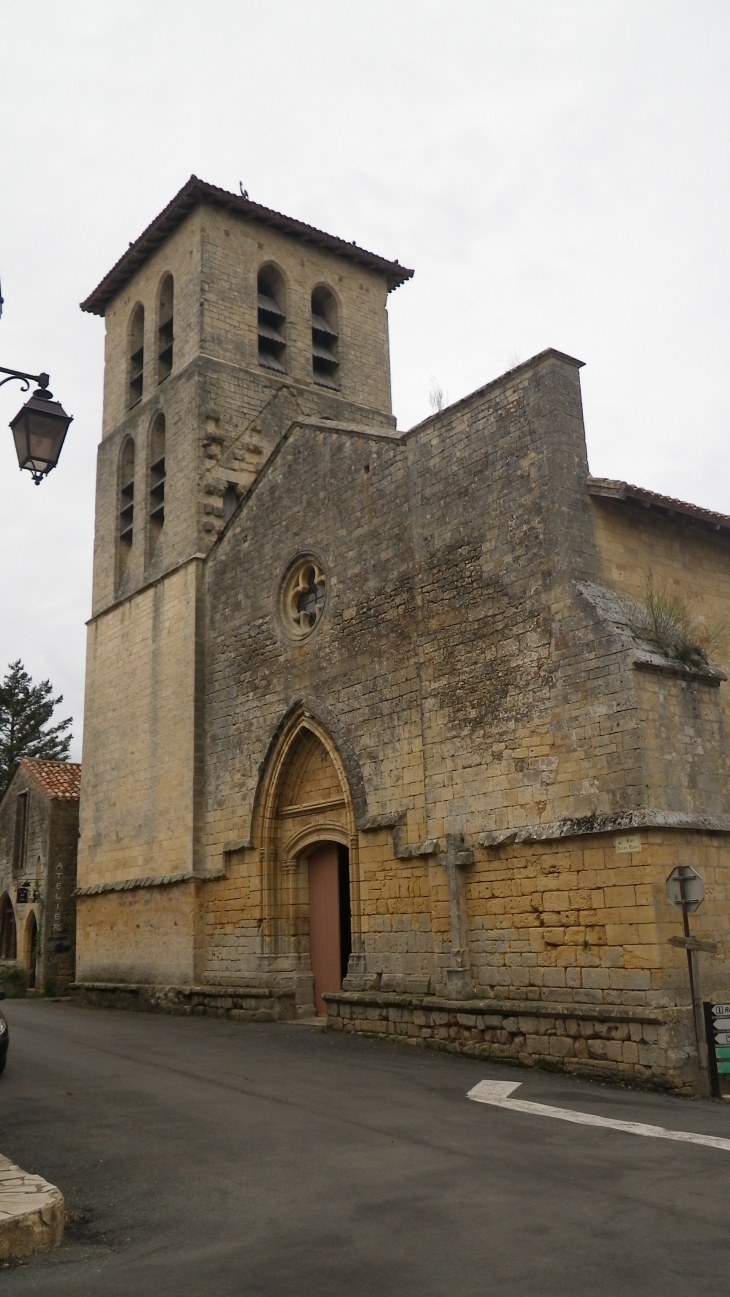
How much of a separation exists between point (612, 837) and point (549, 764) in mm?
1028

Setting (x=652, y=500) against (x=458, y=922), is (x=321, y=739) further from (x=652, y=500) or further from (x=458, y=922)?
(x=652, y=500)

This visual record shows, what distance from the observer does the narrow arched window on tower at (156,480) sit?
61.9 feet

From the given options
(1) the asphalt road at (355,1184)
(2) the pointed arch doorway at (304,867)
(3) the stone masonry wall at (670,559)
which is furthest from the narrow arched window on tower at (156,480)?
(1) the asphalt road at (355,1184)

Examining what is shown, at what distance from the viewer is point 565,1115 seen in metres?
7.56

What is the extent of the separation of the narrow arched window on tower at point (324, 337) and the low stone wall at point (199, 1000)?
36.6 ft

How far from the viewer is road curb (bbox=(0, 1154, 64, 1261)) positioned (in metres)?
4.46

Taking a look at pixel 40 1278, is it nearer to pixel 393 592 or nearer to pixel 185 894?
pixel 393 592

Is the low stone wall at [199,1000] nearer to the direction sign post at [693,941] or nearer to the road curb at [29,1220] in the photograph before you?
the direction sign post at [693,941]

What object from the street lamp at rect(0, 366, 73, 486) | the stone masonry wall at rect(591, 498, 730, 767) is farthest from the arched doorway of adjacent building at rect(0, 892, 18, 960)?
the street lamp at rect(0, 366, 73, 486)

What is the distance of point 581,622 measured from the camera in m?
10.1

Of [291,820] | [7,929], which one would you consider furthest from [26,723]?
[291,820]

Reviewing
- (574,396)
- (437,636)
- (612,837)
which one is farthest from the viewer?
(437,636)

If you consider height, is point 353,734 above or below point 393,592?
below

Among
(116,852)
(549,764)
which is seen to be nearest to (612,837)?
(549,764)
